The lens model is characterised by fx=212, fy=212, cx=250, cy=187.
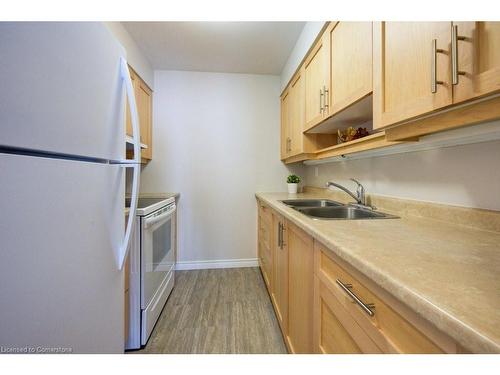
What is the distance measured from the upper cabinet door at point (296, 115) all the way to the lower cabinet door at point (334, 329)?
1438 millimetres

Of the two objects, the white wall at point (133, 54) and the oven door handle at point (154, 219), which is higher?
the white wall at point (133, 54)

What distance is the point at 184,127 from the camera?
2.64 m

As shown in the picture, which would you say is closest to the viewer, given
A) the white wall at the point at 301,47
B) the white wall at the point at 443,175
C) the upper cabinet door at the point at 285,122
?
the white wall at the point at 443,175

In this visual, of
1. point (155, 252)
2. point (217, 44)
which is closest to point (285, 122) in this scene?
point (217, 44)

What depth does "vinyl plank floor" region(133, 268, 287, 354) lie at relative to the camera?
4.64ft

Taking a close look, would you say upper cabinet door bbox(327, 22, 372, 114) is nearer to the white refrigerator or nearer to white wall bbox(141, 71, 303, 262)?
the white refrigerator

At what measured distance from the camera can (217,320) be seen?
5.51 feet

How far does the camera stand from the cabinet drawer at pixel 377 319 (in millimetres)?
423

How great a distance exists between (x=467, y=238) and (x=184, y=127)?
8.64ft

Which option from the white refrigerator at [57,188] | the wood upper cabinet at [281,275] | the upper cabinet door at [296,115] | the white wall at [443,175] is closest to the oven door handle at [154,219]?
the white refrigerator at [57,188]

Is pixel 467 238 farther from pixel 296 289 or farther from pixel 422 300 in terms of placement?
pixel 296 289

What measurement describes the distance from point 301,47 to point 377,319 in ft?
6.86

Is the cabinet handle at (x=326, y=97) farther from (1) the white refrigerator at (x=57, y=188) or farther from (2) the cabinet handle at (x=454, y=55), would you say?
(1) the white refrigerator at (x=57, y=188)
